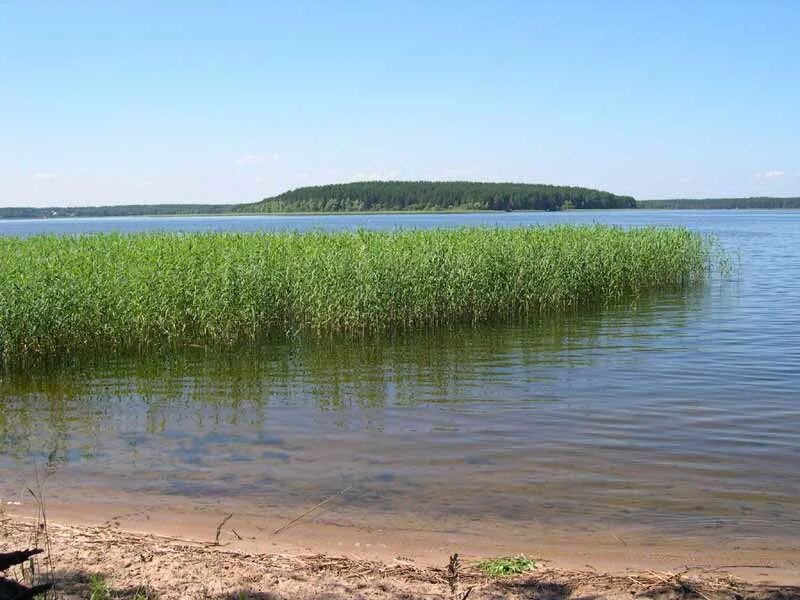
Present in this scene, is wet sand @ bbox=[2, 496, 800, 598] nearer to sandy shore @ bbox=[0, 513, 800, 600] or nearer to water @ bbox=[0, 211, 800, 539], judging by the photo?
sandy shore @ bbox=[0, 513, 800, 600]

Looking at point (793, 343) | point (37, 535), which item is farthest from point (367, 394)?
point (793, 343)

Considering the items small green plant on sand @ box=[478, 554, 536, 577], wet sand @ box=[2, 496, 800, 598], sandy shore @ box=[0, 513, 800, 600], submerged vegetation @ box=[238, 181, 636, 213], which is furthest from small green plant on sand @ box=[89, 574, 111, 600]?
submerged vegetation @ box=[238, 181, 636, 213]

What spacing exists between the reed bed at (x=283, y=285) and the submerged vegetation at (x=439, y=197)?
346 feet

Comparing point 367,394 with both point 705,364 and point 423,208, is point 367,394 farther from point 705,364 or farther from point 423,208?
point 423,208

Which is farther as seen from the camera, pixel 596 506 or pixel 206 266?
pixel 206 266

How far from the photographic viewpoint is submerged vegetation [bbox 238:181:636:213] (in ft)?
418

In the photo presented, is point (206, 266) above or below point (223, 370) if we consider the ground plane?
above

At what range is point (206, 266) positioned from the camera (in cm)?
1631

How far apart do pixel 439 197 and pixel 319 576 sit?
131 meters

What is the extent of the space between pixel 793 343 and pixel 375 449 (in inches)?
384

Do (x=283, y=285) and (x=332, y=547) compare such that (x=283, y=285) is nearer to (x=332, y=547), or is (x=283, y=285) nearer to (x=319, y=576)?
(x=332, y=547)

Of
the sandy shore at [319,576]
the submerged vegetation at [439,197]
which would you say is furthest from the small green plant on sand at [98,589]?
the submerged vegetation at [439,197]

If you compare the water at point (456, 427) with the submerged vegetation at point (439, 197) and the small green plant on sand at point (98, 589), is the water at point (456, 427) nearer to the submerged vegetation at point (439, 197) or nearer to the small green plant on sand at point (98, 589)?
the small green plant on sand at point (98, 589)

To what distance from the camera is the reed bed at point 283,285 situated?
13.7 meters
